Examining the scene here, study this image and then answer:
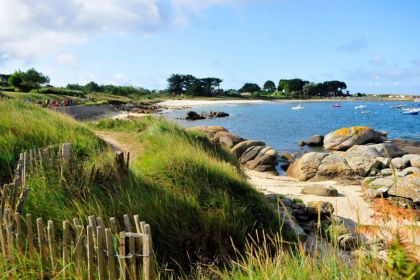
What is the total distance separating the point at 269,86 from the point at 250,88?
12.6 meters

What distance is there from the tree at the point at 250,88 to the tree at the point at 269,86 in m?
8.02

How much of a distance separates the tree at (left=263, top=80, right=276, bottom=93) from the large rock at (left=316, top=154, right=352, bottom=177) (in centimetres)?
16109

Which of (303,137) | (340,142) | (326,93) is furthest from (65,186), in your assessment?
(326,93)

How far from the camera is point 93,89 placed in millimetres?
108375

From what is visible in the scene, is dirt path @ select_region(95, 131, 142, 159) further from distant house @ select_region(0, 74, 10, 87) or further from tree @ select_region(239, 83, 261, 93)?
tree @ select_region(239, 83, 261, 93)

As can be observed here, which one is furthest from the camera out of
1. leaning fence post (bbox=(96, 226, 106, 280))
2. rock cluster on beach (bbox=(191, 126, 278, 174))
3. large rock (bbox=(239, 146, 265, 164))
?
large rock (bbox=(239, 146, 265, 164))

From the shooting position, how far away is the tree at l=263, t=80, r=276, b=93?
180 metres

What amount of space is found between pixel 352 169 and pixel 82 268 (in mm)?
18883

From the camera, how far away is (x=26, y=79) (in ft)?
224

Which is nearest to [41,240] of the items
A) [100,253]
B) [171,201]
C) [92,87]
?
[100,253]

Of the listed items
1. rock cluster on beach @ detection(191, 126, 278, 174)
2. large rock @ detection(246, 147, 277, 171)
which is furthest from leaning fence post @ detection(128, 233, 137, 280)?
large rock @ detection(246, 147, 277, 171)

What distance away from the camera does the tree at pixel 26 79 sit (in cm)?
6731

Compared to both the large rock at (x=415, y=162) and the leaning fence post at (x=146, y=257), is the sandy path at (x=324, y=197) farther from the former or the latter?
the leaning fence post at (x=146, y=257)

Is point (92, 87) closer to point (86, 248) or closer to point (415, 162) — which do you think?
point (415, 162)
